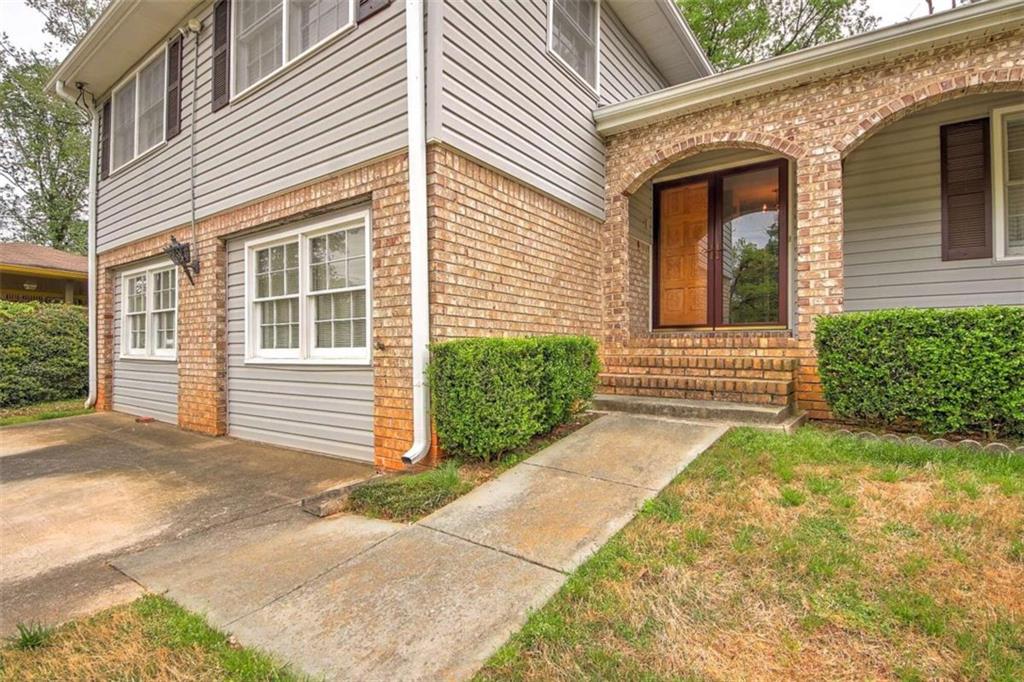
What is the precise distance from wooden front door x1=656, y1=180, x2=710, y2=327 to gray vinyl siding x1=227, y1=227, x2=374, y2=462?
15.1ft

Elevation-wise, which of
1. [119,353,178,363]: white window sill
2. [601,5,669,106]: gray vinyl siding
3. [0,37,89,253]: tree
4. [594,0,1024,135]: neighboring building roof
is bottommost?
[119,353,178,363]: white window sill

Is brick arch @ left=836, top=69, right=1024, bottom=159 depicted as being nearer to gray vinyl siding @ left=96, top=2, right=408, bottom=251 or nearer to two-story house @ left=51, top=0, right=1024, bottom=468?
two-story house @ left=51, top=0, right=1024, bottom=468

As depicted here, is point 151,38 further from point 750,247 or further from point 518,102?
point 750,247

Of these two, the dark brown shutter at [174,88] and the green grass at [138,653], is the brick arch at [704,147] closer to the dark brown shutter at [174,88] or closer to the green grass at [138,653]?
the green grass at [138,653]

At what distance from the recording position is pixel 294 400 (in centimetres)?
539

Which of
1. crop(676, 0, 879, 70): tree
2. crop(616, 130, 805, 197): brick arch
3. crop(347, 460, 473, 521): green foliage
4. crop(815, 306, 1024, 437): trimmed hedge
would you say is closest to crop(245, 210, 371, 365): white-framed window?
crop(347, 460, 473, 521): green foliage

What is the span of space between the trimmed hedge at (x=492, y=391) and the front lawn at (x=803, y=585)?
1.33 metres

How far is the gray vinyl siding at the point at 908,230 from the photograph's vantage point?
17.8ft

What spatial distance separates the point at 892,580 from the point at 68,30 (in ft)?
89.4

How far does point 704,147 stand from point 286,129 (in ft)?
15.6

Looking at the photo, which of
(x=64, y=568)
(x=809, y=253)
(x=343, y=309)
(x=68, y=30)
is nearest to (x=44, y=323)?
(x=343, y=309)

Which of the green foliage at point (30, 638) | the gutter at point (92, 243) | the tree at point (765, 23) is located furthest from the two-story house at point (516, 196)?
the tree at point (765, 23)

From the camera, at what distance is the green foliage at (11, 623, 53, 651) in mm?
1977

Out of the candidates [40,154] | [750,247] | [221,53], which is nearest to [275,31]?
[221,53]
